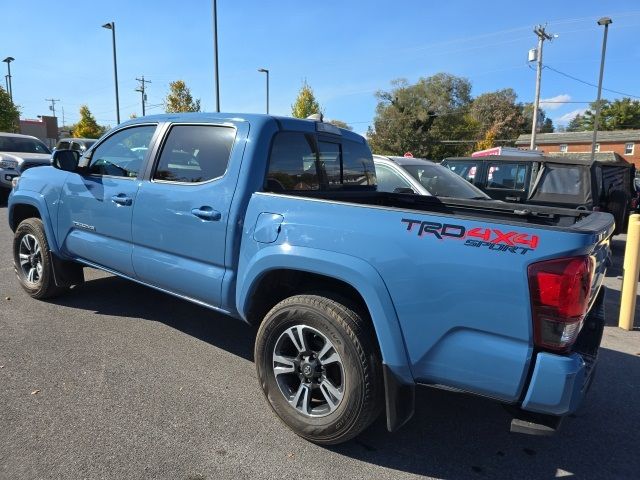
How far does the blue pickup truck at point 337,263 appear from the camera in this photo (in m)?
2.11

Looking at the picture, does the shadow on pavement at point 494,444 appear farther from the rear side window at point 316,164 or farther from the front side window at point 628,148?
the front side window at point 628,148

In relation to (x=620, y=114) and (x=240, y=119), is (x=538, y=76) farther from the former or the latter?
(x=620, y=114)

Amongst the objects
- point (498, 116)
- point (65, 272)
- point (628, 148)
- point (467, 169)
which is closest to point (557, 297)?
point (65, 272)

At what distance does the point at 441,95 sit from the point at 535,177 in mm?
61946

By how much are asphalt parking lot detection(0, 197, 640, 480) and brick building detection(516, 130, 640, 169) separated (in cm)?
5796

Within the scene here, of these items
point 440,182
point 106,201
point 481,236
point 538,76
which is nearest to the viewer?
point 481,236

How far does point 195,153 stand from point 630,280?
4754 millimetres

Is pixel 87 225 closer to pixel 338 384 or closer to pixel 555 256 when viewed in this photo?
pixel 338 384

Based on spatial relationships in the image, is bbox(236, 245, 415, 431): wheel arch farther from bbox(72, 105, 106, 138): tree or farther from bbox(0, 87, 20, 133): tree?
bbox(72, 105, 106, 138): tree

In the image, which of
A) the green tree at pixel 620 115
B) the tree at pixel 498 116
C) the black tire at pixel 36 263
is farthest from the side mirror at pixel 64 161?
the green tree at pixel 620 115

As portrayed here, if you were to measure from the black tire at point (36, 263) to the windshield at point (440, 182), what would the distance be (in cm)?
471

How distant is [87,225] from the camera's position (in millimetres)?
4309

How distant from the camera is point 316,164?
3.85 m

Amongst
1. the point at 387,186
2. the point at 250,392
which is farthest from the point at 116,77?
the point at 250,392
